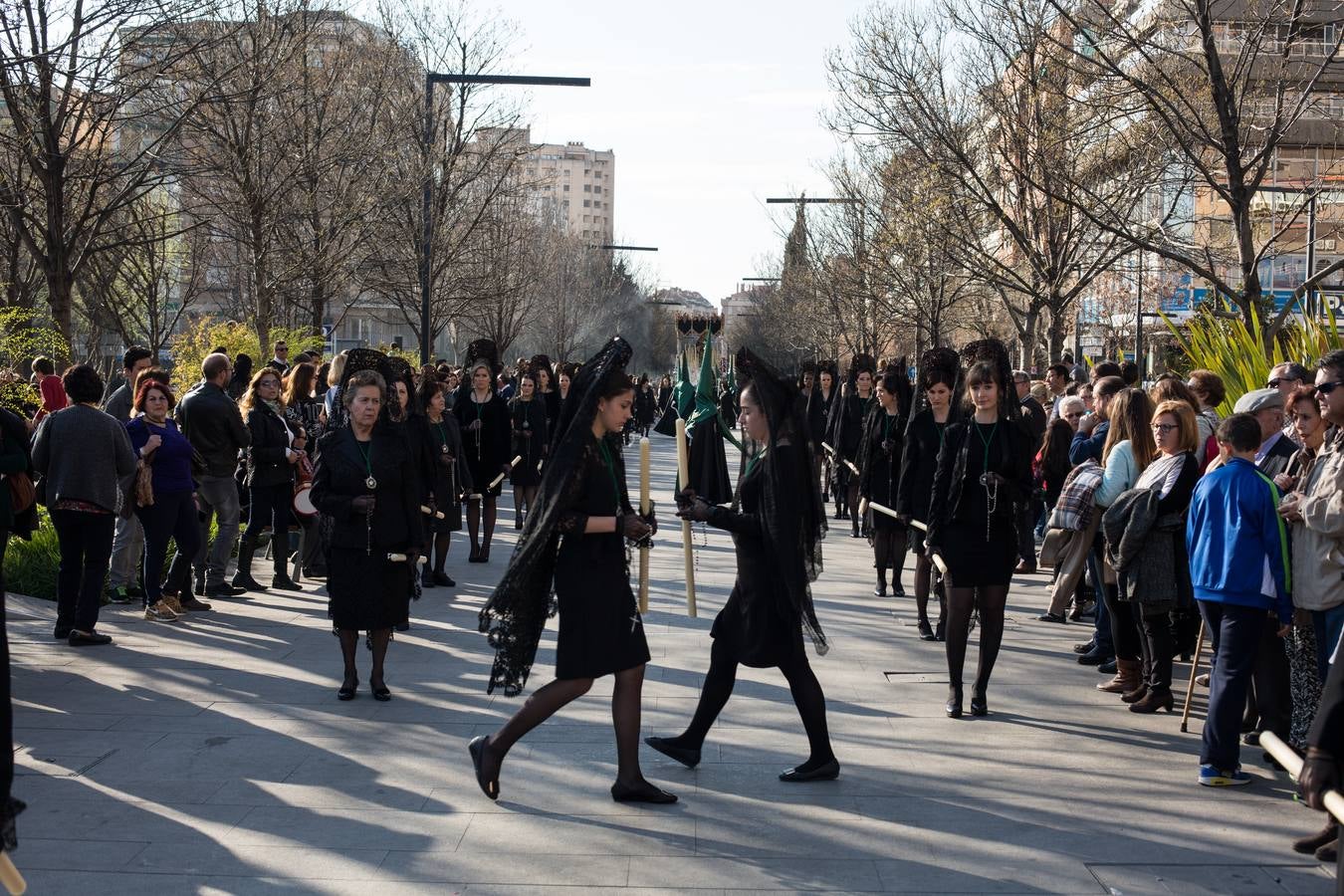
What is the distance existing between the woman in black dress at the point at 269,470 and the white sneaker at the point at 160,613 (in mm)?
1468

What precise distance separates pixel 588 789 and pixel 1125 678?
3.83m

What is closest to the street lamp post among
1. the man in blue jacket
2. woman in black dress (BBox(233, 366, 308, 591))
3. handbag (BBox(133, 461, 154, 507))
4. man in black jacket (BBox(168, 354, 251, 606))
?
woman in black dress (BBox(233, 366, 308, 591))

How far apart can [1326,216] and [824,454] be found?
2880 cm

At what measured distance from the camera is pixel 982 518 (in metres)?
7.82

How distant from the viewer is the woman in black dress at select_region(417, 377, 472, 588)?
1197 centimetres

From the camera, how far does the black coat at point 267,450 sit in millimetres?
11852

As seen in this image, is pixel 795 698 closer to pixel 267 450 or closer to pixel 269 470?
pixel 267 450

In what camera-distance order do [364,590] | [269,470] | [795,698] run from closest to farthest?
[795,698]
[364,590]
[269,470]

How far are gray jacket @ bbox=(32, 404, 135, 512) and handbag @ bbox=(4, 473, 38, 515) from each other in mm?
627

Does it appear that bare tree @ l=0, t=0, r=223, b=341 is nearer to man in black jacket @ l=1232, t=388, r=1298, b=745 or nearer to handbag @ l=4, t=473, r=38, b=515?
handbag @ l=4, t=473, r=38, b=515

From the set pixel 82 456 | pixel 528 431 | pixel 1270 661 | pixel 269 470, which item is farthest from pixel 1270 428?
pixel 528 431

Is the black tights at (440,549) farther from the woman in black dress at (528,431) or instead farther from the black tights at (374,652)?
the black tights at (374,652)

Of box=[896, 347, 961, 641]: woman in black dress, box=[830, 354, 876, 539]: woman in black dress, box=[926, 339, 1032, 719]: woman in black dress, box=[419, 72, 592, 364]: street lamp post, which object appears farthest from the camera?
box=[419, 72, 592, 364]: street lamp post

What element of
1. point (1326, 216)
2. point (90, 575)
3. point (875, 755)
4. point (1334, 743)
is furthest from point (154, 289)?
point (1326, 216)
